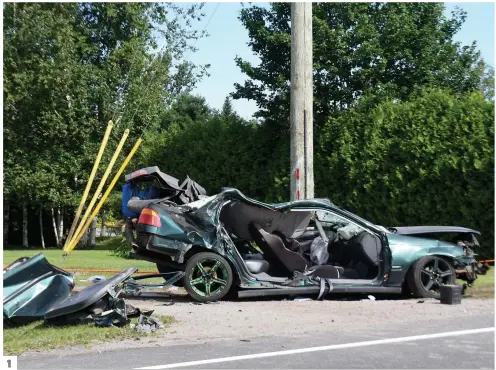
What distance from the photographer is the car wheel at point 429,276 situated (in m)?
9.81

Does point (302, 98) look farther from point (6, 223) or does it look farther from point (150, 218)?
point (6, 223)

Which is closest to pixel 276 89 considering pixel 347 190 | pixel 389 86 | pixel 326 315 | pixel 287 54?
pixel 287 54

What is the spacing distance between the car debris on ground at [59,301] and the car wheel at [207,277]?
1.42m

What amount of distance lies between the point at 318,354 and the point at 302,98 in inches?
300

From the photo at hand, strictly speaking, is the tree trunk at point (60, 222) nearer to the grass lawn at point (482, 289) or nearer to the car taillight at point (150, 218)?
the car taillight at point (150, 218)

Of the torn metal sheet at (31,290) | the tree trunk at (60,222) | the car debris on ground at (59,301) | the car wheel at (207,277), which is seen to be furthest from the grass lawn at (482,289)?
the tree trunk at (60,222)

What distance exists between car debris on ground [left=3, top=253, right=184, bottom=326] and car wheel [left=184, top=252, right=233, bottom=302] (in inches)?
56.0

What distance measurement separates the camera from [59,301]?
8414 millimetres

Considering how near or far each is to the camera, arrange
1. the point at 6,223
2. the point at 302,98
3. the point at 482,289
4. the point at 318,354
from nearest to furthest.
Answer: the point at 318,354
the point at 482,289
the point at 302,98
the point at 6,223

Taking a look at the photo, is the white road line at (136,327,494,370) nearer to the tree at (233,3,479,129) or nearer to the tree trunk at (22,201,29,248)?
the tree at (233,3,479,129)

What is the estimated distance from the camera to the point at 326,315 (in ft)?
28.3

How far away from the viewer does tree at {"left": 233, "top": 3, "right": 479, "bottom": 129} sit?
2050 cm

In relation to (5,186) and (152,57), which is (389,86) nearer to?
(152,57)

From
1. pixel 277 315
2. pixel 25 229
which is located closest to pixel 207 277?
pixel 277 315
